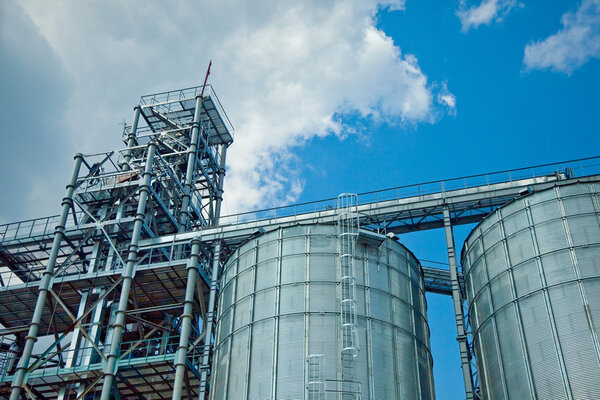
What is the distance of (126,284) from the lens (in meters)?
39.1

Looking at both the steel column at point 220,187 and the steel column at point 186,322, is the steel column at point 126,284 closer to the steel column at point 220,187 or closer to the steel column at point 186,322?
the steel column at point 186,322

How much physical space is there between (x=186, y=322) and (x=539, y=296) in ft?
61.3

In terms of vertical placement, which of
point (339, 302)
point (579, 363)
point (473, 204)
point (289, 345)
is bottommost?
point (579, 363)

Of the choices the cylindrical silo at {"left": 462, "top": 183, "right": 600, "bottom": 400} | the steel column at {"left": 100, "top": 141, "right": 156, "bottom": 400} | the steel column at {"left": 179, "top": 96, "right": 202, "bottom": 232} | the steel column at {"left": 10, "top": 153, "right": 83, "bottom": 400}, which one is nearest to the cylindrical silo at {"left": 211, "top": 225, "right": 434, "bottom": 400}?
the cylindrical silo at {"left": 462, "top": 183, "right": 600, "bottom": 400}

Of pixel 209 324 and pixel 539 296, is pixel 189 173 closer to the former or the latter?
pixel 209 324

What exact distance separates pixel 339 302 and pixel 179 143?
26.3 metres

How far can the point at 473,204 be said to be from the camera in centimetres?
3709

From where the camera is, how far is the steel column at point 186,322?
113ft

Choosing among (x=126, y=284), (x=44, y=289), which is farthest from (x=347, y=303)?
(x=44, y=289)

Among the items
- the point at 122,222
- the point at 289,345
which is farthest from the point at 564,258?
the point at 122,222

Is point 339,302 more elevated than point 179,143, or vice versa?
point 179,143

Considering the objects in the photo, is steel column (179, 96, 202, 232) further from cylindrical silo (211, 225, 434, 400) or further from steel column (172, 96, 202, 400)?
cylindrical silo (211, 225, 434, 400)

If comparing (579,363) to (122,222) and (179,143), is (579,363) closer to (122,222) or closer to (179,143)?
(122,222)

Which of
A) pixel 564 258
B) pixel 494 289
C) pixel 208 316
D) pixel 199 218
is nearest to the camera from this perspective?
pixel 564 258
